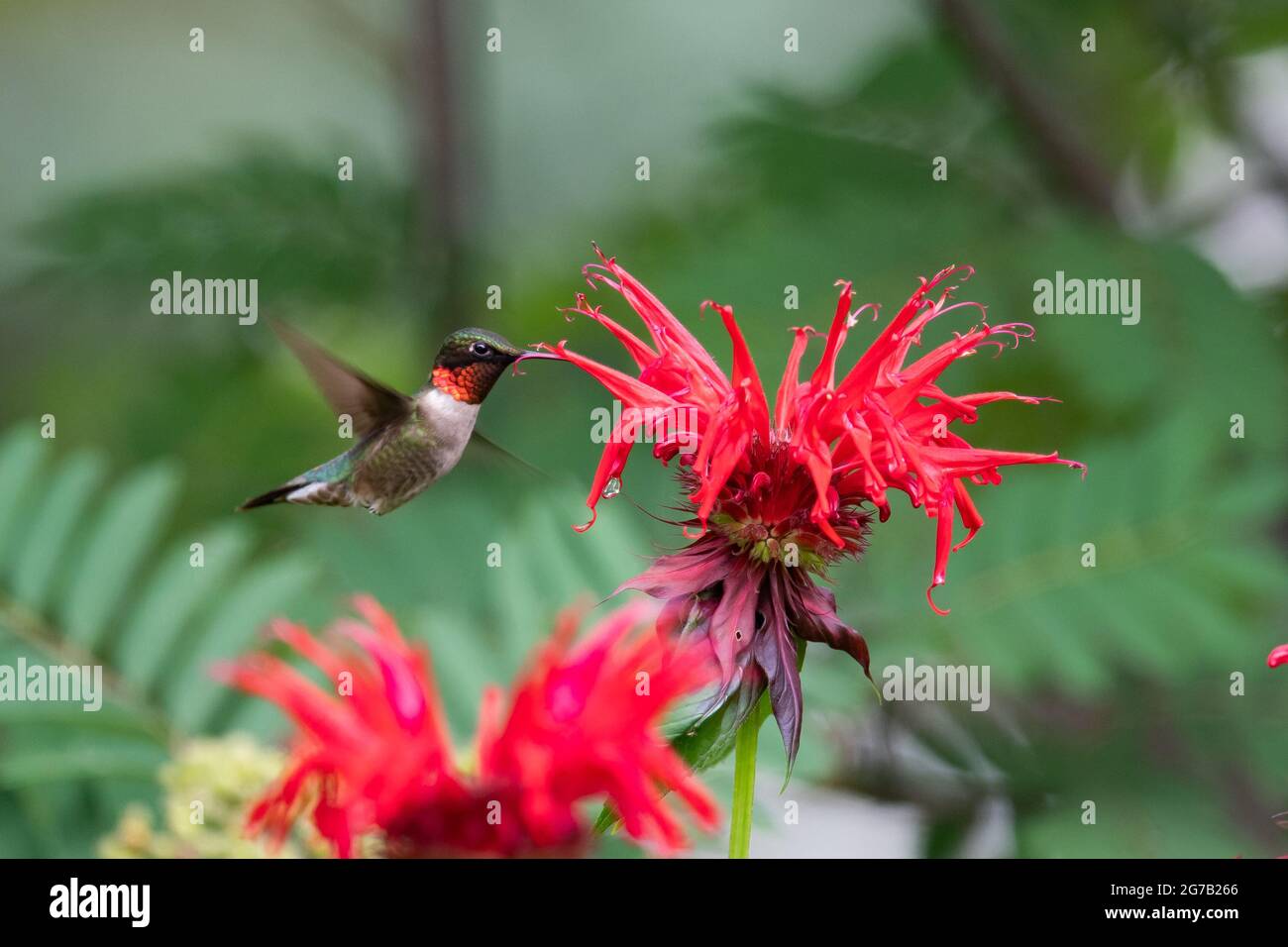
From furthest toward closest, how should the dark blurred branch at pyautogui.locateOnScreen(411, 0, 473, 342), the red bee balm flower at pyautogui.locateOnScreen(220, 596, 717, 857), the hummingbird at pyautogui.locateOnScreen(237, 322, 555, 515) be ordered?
the dark blurred branch at pyautogui.locateOnScreen(411, 0, 473, 342) < the hummingbird at pyautogui.locateOnScreen(237, 322, 555, 515) < the red bee balm flower at pyautogui.locateOnScreen(220, 596, 717, 857)

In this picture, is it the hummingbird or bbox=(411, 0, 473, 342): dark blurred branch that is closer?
the hummingbird

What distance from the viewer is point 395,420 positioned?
1.51 metres

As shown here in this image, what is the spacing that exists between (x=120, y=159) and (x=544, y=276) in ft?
6.79

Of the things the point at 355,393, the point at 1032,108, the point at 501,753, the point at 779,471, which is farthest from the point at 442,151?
the point at 501,753

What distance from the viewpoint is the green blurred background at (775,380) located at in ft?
6.38

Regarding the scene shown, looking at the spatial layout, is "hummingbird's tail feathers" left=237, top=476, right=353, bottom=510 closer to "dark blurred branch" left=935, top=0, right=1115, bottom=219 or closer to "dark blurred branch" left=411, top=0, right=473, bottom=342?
"dark blurred branch" left=411, top=0, right=473, bottom=342

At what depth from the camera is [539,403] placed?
2.93 meters

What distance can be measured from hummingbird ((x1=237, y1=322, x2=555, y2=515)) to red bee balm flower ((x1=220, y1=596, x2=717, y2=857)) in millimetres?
292

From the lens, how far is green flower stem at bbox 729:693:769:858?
38.4 inches

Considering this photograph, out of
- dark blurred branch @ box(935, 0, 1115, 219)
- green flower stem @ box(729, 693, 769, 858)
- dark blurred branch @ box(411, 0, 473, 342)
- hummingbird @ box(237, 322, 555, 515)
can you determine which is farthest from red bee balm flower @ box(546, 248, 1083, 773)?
dark blurred branch @ box(411, 0, 473, 342)
